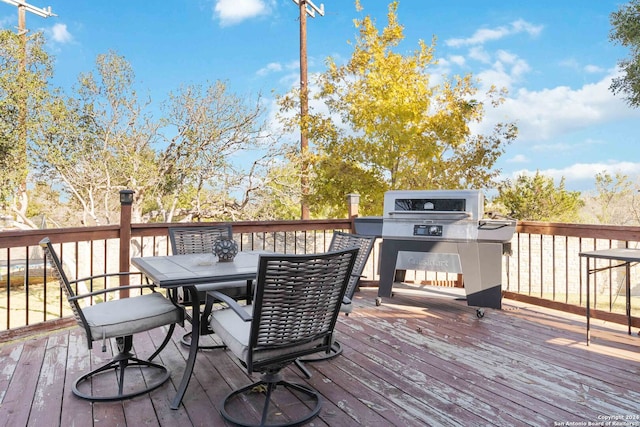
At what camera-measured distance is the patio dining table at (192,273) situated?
7.61 ft

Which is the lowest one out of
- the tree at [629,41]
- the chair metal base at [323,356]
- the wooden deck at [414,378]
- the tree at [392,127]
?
the wooden deck at [414,378]

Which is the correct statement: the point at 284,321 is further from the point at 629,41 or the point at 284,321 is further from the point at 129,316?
the point at 629,41

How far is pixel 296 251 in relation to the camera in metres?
8.92

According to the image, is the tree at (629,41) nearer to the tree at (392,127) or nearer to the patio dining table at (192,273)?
the tree at (392,127)

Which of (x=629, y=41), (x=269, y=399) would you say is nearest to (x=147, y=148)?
(x=269, y=399)

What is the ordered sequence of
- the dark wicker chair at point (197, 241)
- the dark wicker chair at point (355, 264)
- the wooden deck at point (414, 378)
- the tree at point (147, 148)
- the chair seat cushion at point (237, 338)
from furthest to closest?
1. the tree at point (147, 148)
2. the dark wicker chair at point (197, 241)
3. the dark wicker chair at point (355, 264)
4. the wooden deck at point (414, 378)
5. the chair seat cushion at point (237, 338)

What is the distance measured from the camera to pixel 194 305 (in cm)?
245

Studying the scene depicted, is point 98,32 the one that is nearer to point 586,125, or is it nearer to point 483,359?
point 483,359

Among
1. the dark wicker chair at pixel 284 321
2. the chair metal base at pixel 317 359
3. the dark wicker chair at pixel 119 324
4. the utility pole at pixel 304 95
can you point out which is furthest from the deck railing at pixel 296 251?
the dark wicker chair at pixel 284 321

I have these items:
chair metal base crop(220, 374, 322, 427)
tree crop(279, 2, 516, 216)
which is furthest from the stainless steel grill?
tree crop(279, 2, 516, 216)

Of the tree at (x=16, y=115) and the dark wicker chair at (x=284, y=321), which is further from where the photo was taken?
the tree at (x=16, y=115)

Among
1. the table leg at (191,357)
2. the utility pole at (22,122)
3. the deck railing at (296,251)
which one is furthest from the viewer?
the utility pole at (22,122)

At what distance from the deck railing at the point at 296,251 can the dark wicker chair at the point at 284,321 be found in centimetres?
213

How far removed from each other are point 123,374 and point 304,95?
8133 millimetres
